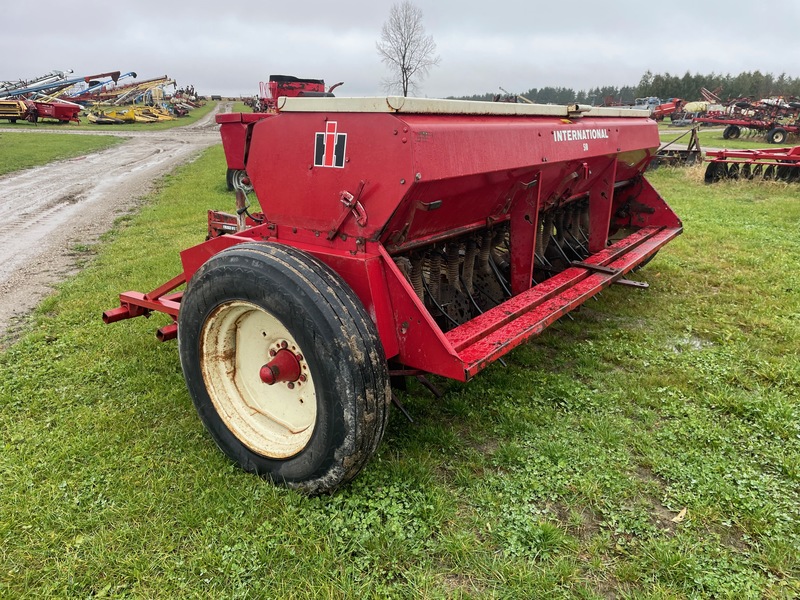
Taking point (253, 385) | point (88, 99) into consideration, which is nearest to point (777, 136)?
point (253, 385)

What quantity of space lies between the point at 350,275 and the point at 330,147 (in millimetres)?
566

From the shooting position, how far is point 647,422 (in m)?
3.06

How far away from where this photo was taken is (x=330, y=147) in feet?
7.83

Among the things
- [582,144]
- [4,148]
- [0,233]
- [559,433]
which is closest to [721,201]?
[582,144]

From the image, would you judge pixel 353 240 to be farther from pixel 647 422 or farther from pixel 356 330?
pixel 647 422

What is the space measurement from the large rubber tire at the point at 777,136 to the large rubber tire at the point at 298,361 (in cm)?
2611

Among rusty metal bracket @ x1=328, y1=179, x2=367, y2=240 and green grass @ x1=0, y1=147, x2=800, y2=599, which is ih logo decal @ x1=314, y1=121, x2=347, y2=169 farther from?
green grass @ x1=0, y1=147, x2=800, y2=599

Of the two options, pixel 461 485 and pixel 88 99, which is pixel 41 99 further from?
pixel 461 485

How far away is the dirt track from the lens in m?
5.52

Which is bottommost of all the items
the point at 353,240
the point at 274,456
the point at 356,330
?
the point at 274,456

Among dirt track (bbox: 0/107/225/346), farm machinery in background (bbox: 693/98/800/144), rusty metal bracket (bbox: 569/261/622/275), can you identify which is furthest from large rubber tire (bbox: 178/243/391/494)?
farm machinery in background (bbox: 693/98/800/144)

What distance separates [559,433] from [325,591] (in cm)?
149

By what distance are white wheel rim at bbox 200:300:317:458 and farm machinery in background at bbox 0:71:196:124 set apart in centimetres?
3371

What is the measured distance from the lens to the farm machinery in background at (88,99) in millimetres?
29891
